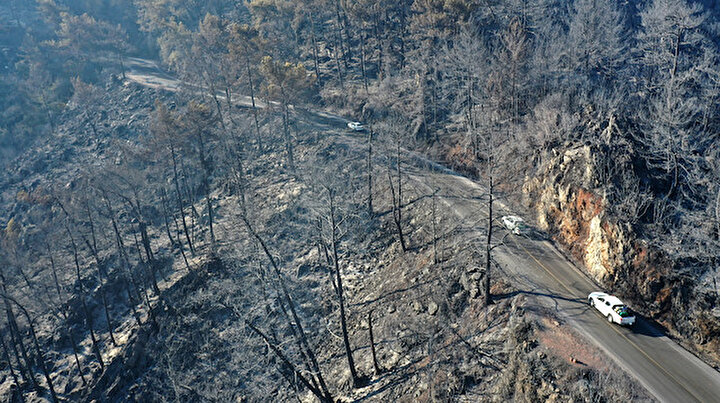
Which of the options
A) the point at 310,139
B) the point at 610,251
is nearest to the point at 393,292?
the point at 610,251

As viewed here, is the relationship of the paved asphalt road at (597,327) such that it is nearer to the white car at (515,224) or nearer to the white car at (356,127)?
the white car at (515,224)

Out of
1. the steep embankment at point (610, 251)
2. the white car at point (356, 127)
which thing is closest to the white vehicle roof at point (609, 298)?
the steep embankment at point (610, 251)

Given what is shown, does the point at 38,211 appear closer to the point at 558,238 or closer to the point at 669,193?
the point at 558,238

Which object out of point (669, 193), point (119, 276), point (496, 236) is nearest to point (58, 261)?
point (119, 276)

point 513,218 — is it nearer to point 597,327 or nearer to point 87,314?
point 597,327

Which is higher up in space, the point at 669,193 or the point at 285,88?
the point at 285,88

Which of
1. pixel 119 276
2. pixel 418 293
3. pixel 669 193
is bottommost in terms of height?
pixel 119 276
